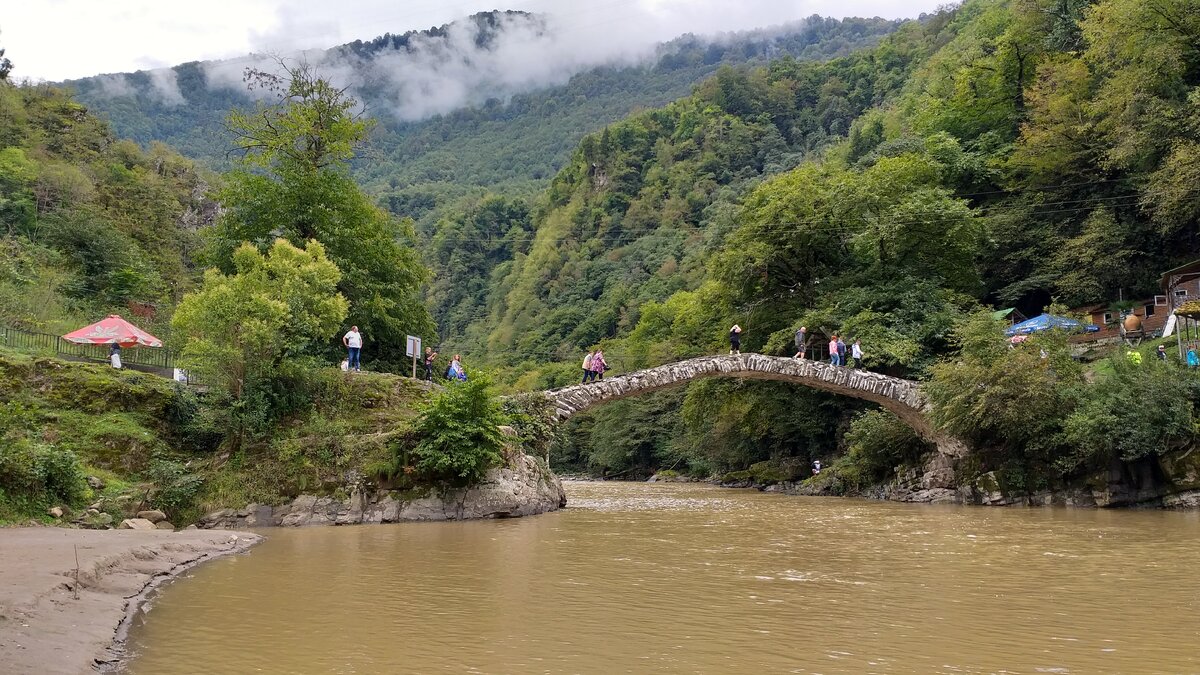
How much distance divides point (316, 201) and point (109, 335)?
7.76 m

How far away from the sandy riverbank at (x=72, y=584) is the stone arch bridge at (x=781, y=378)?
12.2m

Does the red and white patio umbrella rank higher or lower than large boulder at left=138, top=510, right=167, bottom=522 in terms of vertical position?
higher

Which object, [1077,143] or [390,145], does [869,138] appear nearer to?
[1077,143]

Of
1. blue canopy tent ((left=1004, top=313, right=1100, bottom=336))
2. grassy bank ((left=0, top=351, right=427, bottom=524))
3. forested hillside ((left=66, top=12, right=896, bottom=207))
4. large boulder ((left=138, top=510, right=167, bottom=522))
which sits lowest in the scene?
large boulder ((left=138, top=510, right=167, bottom=522))

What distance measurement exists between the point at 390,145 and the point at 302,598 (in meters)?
168

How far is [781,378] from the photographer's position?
27.7 meters

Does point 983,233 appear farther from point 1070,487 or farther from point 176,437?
point 176,437

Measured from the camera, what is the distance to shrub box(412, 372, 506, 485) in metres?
18.7

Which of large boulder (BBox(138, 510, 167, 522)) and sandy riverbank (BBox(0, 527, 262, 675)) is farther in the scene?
large boulder (BBox(138, 510, 167, 522))

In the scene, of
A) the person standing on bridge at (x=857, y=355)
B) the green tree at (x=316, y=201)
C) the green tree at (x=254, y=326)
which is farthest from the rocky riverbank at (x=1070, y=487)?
the green tree at (x=254, y=326)

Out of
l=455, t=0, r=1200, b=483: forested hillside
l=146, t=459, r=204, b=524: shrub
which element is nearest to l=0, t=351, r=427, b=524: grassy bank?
l=146, t=459, r=204, b=524: shrub

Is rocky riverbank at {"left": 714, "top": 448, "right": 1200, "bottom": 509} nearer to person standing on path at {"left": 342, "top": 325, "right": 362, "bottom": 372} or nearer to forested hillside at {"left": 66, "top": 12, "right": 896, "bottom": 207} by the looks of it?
person standing on path at {"left": 342, "top": 325, "right": 362, "bottom": 372}

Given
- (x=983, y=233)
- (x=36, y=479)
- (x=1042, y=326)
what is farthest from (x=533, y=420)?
(x=983, y=233)

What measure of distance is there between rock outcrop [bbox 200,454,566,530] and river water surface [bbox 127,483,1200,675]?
→ 2.98 metres
